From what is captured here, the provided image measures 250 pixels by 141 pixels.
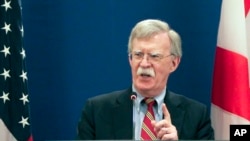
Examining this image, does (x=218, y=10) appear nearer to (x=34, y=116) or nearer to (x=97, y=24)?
(x=97, y=24)

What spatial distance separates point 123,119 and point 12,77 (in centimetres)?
64

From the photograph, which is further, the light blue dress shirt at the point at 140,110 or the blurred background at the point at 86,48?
the blurred background at the point at 86,48

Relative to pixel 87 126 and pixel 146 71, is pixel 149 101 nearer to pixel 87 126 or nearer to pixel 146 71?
pixel 146 71

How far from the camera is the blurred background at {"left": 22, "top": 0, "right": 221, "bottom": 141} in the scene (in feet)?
9.79

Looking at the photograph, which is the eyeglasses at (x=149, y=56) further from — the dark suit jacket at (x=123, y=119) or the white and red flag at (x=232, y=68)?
the white and red flag at (x=232, y=68)

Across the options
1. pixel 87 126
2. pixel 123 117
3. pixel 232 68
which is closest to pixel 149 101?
pixel 123 117

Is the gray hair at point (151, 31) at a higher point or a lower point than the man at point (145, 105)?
higher

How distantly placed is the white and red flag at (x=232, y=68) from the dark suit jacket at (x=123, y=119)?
9.2 inches

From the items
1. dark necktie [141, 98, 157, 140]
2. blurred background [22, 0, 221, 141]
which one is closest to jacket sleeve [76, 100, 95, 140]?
dark necktie [141, 98, 157, 140]

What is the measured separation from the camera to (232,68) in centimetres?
255

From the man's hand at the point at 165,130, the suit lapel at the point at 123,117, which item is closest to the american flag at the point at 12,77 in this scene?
the suit lapel at the point at 123,117

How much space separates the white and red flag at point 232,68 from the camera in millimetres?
2525

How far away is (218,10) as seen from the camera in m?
3.01

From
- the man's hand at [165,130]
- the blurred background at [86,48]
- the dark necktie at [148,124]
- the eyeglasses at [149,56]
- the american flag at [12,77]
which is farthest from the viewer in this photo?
the blurred background at [86,48]
